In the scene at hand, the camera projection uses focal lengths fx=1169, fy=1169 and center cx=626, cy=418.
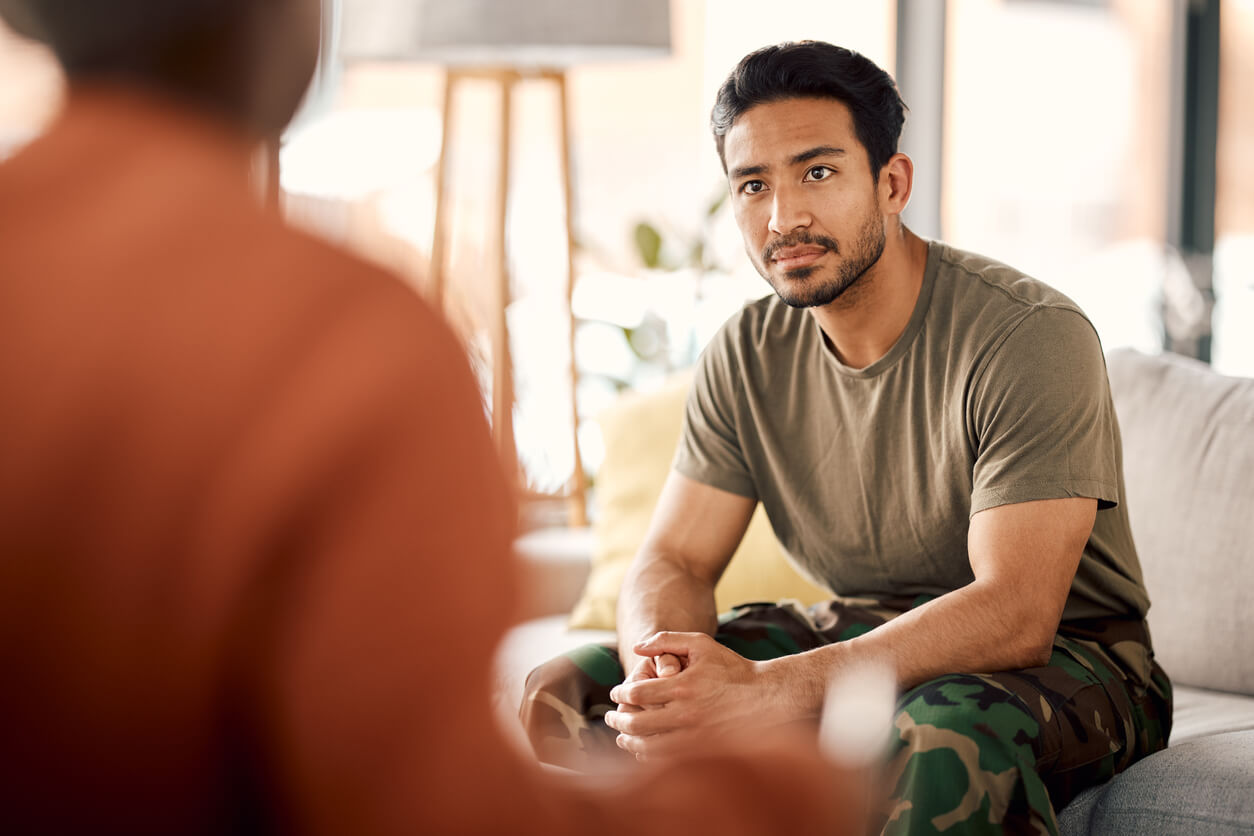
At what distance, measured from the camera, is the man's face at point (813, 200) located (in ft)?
5.23

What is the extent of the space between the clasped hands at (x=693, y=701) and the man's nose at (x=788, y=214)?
1.93ft

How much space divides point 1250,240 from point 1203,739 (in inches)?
135

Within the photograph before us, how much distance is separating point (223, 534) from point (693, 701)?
0.97 m

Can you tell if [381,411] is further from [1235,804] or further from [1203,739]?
[1203,739]

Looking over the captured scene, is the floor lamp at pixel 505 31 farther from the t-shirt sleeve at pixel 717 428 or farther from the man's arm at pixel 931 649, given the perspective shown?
the man's arm at pixel 931 649

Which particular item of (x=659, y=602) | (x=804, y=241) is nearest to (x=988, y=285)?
(x=804, y=241)

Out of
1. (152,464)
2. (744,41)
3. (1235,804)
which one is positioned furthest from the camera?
(744,41)

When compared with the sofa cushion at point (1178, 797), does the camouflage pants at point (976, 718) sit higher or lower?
higher

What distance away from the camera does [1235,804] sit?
4.13 feet

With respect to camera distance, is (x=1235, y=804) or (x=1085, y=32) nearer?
(x=1235, y=804)

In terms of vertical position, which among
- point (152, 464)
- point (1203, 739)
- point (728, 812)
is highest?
point (152, 464)

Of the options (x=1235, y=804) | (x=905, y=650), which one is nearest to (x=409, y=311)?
(x=905, y=650)

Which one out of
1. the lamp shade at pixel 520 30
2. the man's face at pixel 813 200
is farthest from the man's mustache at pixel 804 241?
the lamp shade at pixel 520 30

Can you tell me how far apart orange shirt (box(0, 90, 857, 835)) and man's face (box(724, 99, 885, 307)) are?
3.95 feet
